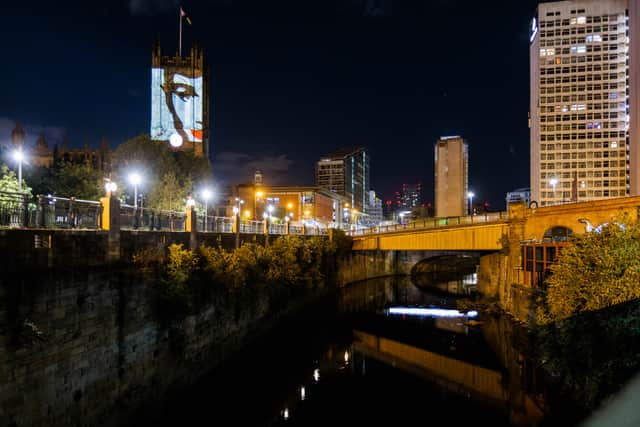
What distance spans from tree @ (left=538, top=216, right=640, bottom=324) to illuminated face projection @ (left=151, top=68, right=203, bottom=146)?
7809 cm

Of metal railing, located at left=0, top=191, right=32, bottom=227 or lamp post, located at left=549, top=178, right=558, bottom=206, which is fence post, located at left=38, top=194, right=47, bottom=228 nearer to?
metal railing, located at left=0, top=191, right=32, bottom=227

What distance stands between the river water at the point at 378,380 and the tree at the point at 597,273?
457cm

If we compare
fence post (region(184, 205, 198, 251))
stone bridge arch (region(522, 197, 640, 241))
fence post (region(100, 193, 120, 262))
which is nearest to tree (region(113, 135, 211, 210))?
fence post (region(184, 205, 198, 251))

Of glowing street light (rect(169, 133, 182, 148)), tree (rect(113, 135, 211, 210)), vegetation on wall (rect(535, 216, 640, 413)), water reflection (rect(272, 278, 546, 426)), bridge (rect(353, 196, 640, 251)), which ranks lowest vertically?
water reflection (rect(272, 278, 546, 426))

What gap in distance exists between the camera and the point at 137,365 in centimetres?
1630

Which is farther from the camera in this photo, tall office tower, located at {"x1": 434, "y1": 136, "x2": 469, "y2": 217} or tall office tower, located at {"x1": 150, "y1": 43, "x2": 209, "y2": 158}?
tall office tower, located at {"x1": 434, "y1": 136, "x2": 469, "y2": 217}

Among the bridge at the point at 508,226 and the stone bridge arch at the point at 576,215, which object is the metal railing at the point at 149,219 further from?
the stone bridge arch at the point at 576,215

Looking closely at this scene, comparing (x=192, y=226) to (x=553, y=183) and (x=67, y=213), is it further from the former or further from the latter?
→ (x=553, y=183)

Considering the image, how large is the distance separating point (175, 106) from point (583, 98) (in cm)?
10600

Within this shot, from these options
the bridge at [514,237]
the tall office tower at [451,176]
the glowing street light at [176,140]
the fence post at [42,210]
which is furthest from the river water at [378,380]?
the tall office tower at [451,176]

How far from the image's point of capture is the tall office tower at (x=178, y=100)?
8325 cm

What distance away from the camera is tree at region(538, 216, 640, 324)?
16656 millimetres

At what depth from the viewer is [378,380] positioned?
23.2m

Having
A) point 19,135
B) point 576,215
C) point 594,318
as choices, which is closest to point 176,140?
point 19,135
